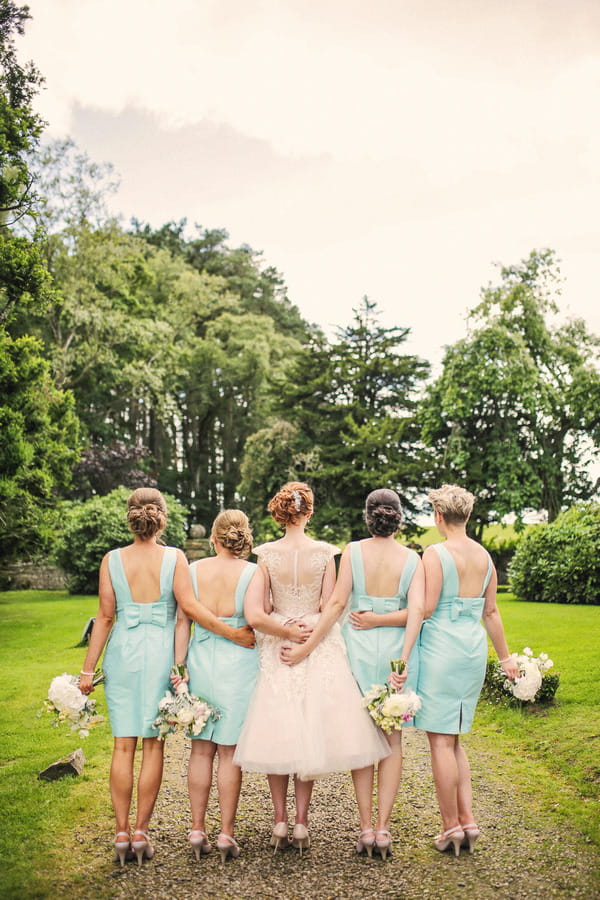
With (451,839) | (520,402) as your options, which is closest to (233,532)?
(451,839)

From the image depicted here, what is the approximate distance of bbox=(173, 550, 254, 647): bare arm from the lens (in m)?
3.95

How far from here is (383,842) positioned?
12.6 feet

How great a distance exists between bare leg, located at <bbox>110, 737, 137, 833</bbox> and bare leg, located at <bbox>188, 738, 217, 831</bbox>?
35 centimetres

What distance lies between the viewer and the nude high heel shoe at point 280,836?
395 centimetres

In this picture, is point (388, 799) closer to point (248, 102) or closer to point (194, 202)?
point (248, 102)

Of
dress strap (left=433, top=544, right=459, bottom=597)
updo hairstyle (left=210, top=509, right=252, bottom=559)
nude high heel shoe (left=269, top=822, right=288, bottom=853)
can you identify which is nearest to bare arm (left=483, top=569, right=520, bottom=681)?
dress strap (left=433, top=544, right=459, bottom=597)


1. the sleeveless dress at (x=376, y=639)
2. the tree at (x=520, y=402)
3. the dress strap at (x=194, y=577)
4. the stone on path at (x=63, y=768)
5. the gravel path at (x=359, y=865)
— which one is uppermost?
the tree at (x=520, y=402)

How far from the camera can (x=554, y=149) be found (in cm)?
1656

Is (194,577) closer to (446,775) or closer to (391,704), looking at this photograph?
(391,704)

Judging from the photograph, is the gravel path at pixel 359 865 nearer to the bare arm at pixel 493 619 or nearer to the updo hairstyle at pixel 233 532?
the bare arm at pixel 493 619

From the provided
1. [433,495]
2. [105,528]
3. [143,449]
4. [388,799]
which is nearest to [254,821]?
[388,799]

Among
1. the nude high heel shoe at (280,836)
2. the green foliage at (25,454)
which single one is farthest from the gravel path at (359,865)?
the green foliage at (25,454)

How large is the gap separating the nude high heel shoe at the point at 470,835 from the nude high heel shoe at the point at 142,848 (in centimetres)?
178

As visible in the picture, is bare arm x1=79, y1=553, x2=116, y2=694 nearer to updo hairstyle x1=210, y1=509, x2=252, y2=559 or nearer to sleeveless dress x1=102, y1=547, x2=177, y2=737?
sleeveless dress x1=102, y1=547, x2=177, y2=737
